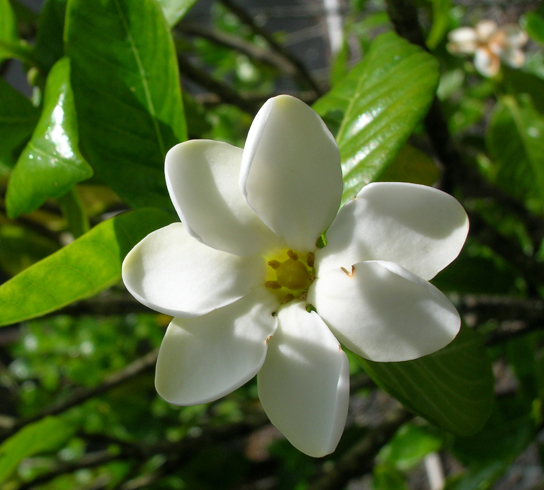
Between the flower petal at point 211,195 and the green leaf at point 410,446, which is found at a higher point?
the flower petal at point 211,195

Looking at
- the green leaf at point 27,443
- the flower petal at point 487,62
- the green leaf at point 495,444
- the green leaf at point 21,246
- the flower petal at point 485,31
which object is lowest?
the green leaf at point 495,444

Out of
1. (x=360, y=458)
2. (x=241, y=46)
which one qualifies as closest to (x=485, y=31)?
(x=241, y=46)

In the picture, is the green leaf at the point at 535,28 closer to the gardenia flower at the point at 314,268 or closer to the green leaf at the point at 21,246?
the gardenia flower at the point at 314,268

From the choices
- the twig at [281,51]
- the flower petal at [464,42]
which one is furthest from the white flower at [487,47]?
the twig at [281,51]

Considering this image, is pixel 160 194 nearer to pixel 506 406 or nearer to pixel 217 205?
pixel 217 205

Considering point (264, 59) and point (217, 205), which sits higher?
point (217, 205)

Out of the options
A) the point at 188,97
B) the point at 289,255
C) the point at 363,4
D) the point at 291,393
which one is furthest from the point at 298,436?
the point at 363,4

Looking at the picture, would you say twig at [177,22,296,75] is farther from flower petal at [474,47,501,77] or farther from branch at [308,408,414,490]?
branch at [308,408,414,490]

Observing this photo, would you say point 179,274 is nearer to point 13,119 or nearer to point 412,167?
point 13,119
